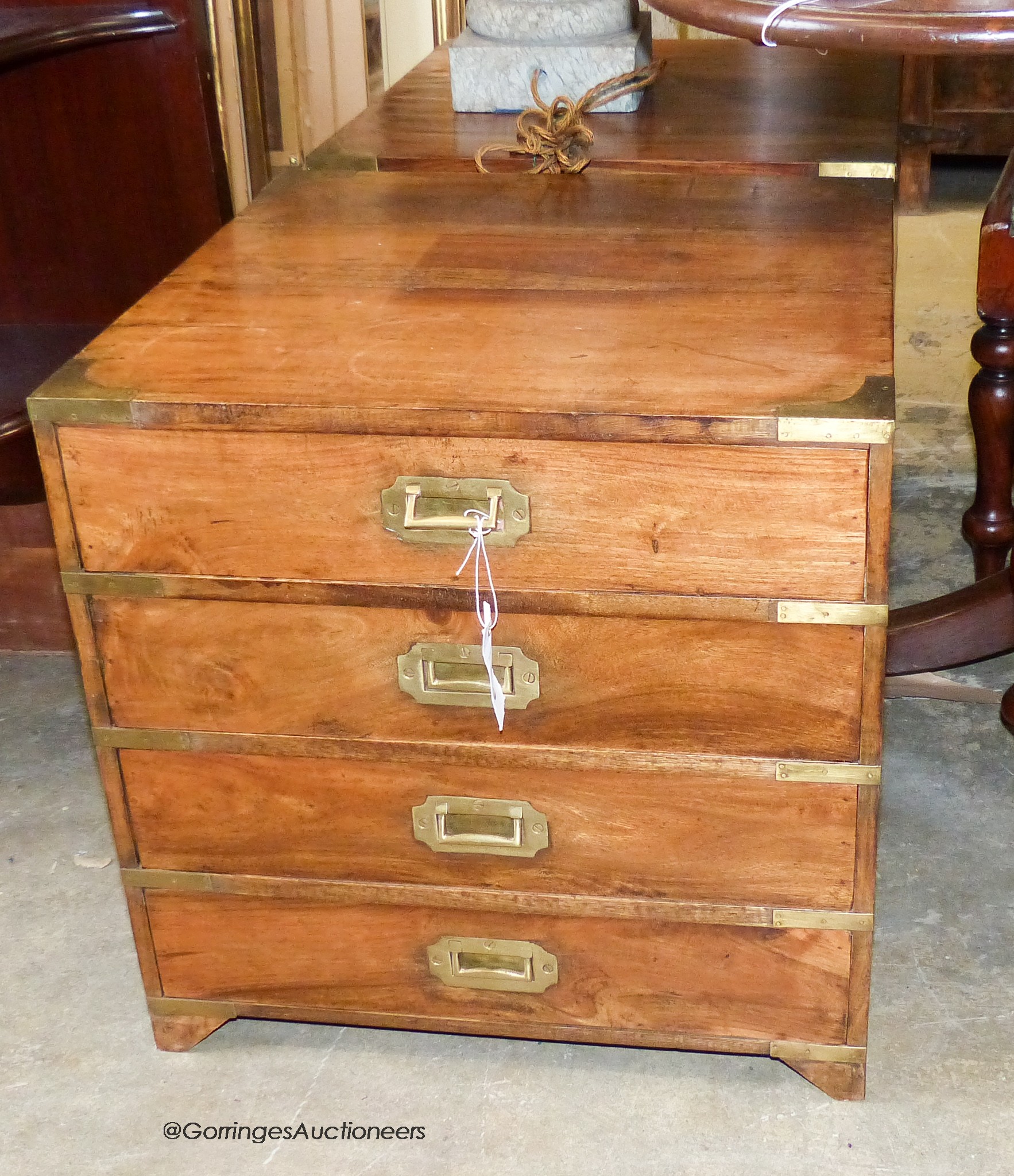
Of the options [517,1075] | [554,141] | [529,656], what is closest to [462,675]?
[529,656]

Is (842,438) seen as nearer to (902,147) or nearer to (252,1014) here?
(252,1014)

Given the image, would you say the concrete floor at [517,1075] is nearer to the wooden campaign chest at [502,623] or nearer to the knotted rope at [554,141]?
the wooden campaign chest at [502,623]

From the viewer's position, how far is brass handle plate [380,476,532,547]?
1008mm

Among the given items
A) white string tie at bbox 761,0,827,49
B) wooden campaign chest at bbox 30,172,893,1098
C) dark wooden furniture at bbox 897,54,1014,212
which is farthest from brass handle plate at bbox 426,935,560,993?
dark wooden furniture at bbox 897,54,1014,212

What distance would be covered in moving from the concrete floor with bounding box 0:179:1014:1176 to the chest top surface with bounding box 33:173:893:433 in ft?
1.98

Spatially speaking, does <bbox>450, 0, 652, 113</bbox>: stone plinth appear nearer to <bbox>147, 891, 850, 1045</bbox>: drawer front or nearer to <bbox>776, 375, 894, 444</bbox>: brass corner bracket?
<bbox>776, 375, 894, 444</bbox>: brass corner bracket

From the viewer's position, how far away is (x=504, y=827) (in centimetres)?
116

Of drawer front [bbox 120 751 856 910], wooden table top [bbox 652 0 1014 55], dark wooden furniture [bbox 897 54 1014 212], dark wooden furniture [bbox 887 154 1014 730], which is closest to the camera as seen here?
wooden table top [bbox 652 0 1014 55]

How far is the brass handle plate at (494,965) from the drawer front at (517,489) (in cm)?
34

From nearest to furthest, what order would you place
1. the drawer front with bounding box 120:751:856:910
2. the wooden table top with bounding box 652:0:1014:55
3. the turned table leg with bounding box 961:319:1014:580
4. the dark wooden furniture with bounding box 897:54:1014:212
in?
the wooden table top with bounding box 652:0:1014:55 → the drawer front with bounding box 120:751:856:910 → the turned table leg with bounding box 961:319:1014:580 → the dark wooden furniture with bounding box 897:54:1014:212

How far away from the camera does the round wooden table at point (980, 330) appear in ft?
2.90

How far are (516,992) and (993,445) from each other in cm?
85

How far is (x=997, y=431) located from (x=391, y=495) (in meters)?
0.89

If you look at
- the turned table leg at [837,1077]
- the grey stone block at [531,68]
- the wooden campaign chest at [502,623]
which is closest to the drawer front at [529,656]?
the wooden campaign chest at [502,623]
